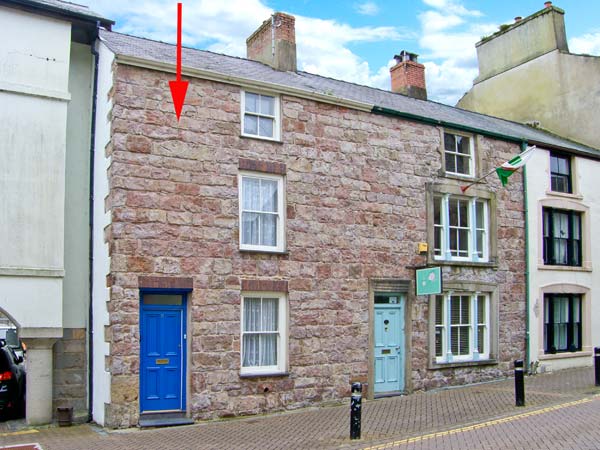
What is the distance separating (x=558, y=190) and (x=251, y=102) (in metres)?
10.7

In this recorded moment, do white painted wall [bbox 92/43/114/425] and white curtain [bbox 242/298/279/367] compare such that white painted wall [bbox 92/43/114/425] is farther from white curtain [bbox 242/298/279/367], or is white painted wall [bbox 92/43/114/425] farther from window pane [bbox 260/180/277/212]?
window pane [bbox 260/180/277/212]

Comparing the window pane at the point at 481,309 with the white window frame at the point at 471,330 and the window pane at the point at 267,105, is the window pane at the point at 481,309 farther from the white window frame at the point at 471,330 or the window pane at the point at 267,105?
the window pane at the point at 267,105

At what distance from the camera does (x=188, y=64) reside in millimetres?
14609

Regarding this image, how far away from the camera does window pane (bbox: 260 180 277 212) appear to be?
14867 mm

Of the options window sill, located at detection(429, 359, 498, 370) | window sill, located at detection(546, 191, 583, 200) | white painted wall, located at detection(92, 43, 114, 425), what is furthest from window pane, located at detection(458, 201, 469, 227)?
white painted wall, located at detection(92, 43, 114, 425)

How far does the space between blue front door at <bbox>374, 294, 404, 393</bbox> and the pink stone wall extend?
288 millimetres

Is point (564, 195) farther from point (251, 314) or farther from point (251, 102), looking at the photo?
point (251, 314)

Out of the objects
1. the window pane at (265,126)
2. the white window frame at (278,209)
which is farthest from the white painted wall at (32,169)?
the window pane at (265,126)

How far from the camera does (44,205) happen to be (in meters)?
13.4

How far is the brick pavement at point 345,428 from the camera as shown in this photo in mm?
11211

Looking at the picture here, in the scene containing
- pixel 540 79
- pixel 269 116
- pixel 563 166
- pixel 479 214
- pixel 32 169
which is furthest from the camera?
pixel 540 79

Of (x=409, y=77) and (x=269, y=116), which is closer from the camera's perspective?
(x=269, y=116)

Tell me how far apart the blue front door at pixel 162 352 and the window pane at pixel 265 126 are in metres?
4.04

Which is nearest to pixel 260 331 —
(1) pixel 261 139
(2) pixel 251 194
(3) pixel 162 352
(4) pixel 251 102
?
(3) pixel 162 352
